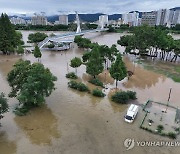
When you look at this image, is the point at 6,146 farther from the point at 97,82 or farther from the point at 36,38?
the point at 36,38

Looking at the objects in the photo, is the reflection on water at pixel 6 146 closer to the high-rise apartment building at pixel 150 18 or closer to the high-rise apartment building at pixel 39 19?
the high-rise apartment building at pixel 39 19

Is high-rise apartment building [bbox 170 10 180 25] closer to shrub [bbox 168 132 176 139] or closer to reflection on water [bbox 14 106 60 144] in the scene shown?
shrub [bbox 168 132 176 139]

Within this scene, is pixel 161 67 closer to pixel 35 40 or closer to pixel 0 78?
pixel 0 78

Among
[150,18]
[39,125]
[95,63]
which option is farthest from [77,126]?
[150,18]

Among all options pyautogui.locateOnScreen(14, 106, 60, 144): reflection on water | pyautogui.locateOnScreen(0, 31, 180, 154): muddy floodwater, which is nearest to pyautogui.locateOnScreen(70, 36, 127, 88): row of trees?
pyautogui.locateOnScreen(0, 31, 180, 154): muddy floodwater

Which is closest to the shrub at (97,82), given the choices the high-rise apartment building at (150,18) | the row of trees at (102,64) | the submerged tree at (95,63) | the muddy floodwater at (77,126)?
the row of trees at (102,64)
